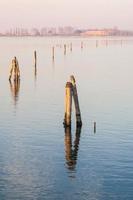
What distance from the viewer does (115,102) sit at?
6194 cm

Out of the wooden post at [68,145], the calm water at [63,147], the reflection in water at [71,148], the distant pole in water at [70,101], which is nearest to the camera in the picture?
the calm water at [63,147]

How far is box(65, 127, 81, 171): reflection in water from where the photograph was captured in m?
35.5

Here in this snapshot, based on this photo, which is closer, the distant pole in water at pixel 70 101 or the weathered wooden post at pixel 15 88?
the distant pole in water at pixel 70 101

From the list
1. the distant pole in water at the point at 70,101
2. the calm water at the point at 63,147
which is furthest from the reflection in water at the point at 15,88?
the distant pole in water at the point at 70,101

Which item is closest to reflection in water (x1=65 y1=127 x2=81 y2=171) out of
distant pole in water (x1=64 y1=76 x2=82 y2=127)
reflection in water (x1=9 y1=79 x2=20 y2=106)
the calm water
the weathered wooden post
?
the calm water

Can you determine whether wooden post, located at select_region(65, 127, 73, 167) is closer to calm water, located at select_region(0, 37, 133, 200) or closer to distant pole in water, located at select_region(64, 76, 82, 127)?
calm water, located at select_region(0, 37, 133, 200)

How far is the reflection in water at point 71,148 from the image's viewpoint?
3550 centimetres

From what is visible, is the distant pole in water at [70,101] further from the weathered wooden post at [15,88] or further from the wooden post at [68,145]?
the weathered wooden post at [15,88]

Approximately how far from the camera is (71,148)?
40.1 metres

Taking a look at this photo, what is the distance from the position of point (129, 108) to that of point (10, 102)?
15.2 meters

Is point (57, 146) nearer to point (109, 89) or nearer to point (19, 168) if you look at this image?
point (19, 168)

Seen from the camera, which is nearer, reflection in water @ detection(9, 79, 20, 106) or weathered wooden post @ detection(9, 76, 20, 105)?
reflection in water @ detection(9, 79, 20, 106)

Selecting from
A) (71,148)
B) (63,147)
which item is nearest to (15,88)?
(63,147)

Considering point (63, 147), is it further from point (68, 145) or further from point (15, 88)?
point (15, 88)
